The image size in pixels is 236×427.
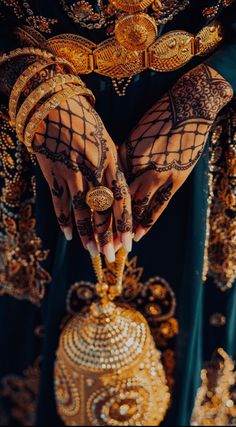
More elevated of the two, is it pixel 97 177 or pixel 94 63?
pixel 94 63

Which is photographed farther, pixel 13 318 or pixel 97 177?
pixel 13 318

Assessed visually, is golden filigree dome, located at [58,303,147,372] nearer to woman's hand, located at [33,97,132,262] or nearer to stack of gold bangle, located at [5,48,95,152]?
woman's hand, located at [33,97,132,262]

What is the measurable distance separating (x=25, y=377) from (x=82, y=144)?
2.42 feet

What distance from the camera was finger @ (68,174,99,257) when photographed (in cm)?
59

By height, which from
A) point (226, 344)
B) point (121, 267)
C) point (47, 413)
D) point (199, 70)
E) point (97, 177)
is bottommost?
point (47, 413)

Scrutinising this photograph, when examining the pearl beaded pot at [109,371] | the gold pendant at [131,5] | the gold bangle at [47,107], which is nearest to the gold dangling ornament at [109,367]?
the pearl beaded pot at [109,371]

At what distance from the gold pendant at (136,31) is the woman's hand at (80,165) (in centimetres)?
9

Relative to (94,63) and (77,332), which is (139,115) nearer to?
(94,63)

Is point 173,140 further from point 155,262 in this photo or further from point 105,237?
point 155,262

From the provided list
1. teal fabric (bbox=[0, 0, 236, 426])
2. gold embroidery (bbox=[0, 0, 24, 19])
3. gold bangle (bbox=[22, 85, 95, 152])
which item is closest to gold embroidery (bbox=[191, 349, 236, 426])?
Answer: teal fabric (bbox=[0, 0, 236, 426])

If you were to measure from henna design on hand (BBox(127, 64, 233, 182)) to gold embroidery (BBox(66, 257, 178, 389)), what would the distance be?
0.26 metres

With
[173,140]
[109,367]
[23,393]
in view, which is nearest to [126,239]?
[173,140]

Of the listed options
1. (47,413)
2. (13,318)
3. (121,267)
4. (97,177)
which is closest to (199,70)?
(97,177)

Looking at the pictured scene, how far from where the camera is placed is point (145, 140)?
2.09 ft
